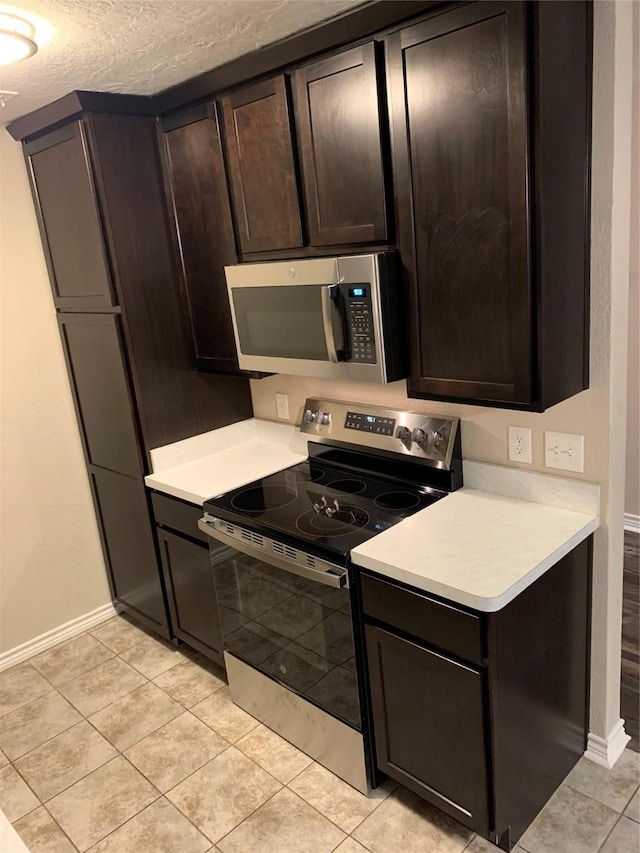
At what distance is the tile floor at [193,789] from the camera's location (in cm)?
193

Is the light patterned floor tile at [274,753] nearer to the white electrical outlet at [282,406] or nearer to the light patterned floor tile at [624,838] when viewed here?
the light patterned floor tile at [624,838]

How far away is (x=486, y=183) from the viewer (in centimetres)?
163

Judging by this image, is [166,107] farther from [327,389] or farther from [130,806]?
[130,806]

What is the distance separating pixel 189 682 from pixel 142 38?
7.73ft

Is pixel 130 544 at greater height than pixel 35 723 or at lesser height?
greater

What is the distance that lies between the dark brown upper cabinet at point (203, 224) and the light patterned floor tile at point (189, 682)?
50.8 inches

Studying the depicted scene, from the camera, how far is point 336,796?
2090 millimetres

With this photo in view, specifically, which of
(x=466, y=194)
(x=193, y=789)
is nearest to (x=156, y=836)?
(x=193, y=789)

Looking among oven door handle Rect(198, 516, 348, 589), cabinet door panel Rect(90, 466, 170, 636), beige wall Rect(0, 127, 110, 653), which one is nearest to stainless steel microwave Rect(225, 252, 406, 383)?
oven door handle Rect(198, 516, 348, 589)

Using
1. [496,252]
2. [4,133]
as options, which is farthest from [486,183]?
[4,133]

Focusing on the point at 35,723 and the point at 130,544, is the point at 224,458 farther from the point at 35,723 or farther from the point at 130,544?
the point at 35,723

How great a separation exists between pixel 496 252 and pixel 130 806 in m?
2.05

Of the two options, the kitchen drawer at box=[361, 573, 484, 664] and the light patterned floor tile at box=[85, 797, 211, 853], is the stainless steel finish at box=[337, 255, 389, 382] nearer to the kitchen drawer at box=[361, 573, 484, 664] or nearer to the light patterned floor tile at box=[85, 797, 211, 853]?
the kitchen drawer at box=[361, 573, 484, 664]

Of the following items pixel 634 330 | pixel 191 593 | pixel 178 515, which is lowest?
pixel 191 593
